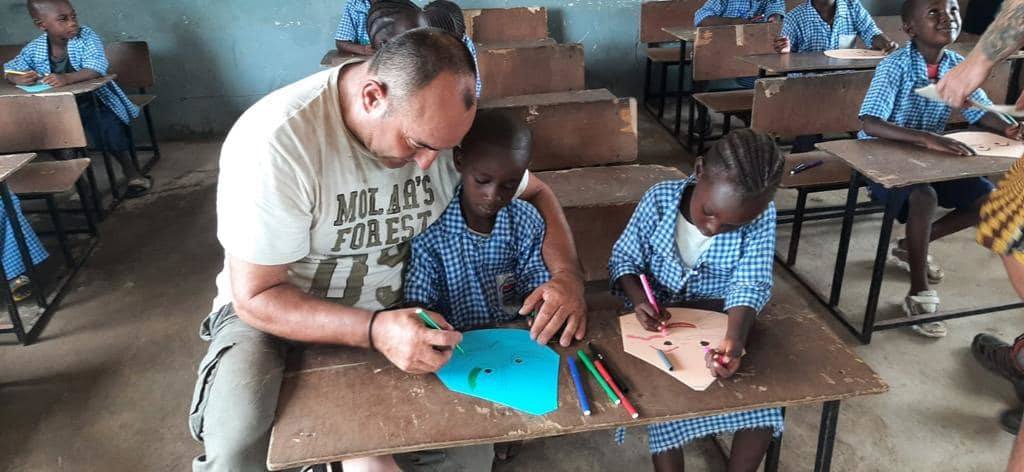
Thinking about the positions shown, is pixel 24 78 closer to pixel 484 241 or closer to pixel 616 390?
pixel 484 241

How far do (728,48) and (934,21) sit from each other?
5.73 feet

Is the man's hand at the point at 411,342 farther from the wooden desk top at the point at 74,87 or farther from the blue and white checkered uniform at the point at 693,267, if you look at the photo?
the wooden desk top at the point at 74,87

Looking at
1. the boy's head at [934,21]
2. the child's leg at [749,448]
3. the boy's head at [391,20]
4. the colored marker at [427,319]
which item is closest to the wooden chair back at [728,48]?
the boy's head at [934,21]

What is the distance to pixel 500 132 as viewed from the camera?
5.11ft

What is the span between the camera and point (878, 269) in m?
2.63

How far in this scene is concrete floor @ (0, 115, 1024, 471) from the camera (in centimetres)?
214

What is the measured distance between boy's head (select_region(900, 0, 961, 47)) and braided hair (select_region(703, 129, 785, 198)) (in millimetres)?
1706

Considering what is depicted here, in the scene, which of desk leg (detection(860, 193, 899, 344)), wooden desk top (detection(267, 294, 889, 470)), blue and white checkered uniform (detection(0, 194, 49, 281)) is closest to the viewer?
wooden desk top (detection(267, 294, 889, 470))

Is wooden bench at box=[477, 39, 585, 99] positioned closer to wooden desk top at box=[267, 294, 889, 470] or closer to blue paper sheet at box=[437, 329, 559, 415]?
blue paper sheet at box=[437, 329, 559, 415]

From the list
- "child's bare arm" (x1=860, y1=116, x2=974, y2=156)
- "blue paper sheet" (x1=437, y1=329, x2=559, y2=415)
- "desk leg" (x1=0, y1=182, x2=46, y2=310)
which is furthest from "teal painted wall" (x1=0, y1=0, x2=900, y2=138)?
"blue paper sheet" (x1=437, y1=329, x2=559, y2=415)

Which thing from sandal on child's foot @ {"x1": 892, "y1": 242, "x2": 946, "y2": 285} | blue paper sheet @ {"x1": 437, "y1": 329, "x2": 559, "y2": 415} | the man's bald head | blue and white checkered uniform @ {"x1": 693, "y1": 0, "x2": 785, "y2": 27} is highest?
the man's bald head

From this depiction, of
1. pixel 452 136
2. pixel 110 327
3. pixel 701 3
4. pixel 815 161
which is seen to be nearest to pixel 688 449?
pixel 452 136

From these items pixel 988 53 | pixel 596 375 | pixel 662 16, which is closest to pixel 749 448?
pixel 596 375

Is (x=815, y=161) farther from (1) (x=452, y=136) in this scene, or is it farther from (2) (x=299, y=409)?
(2) (x=299, y=409)
